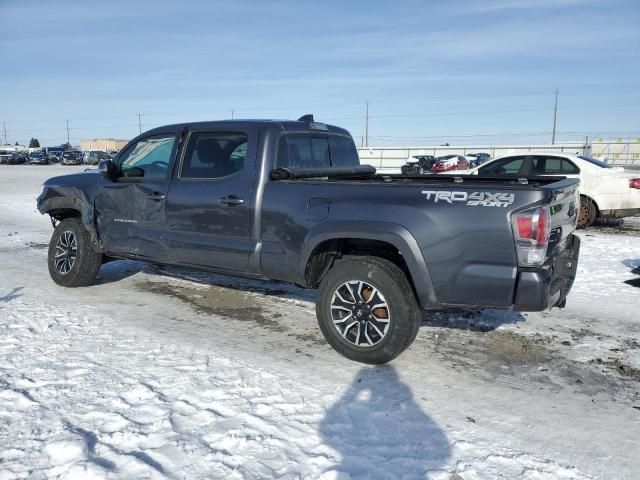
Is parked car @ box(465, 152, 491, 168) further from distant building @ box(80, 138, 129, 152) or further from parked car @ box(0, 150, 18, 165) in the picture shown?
distant building @ box(80, 138, 129, 152)

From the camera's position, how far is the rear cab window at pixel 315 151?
475 cm

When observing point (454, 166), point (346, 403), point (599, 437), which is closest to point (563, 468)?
point (599, 437)

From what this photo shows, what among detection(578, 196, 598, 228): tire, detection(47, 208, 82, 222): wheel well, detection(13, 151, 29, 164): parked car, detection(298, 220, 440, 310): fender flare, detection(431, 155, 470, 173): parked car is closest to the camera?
detection(298, 220, 440, 310): fender flare

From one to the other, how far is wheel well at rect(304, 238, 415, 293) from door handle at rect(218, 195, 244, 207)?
86cm

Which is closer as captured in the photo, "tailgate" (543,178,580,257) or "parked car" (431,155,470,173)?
"tailgate" (543,178,580,257)

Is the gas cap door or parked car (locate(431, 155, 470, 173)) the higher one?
parked car (locate(431, 155, 470, 173))

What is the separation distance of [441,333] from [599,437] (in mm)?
1865

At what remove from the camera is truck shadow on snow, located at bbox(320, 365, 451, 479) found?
107 inches

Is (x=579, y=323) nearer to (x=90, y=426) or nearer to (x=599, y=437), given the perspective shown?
(x=599, y=437)

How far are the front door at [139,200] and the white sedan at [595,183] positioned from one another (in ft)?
20.6

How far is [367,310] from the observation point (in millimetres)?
4043

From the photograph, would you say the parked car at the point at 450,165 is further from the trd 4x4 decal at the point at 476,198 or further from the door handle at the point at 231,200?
the trd 4x4 decal at the point at 476,198

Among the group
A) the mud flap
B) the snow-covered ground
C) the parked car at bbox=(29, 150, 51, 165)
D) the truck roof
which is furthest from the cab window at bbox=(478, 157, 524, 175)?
the parked car at bbox=(29, 150, 51, 165)

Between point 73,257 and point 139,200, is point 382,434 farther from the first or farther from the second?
point 73,257
